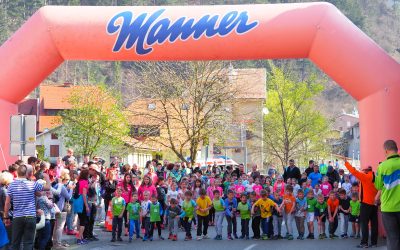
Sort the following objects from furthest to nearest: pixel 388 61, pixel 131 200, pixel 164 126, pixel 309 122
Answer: pixel 309 122 < pixel 164 126 < pixel 131 200 < pixel 388 61

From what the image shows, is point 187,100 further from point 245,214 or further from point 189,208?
point 245,214

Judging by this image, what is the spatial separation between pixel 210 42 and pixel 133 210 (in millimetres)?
5045

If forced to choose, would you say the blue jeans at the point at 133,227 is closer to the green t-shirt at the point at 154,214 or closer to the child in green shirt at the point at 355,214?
the green t-shirt at the point at 154,214

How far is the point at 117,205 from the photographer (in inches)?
708

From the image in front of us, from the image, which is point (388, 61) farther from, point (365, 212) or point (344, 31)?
point (365, 212)

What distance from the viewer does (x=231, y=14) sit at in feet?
49.9

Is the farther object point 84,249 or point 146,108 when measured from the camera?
point 146,108

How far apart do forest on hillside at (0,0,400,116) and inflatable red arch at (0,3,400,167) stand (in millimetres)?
61321

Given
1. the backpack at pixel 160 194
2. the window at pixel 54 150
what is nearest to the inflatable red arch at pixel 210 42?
the backpack at pixel 160 194

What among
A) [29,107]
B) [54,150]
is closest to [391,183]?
[54,150]

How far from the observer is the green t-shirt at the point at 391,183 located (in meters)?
10.3

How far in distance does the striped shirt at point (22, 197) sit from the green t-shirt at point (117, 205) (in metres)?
6.39

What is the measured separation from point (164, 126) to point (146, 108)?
2.09 metres

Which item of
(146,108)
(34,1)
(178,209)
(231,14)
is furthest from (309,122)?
(34,1)
